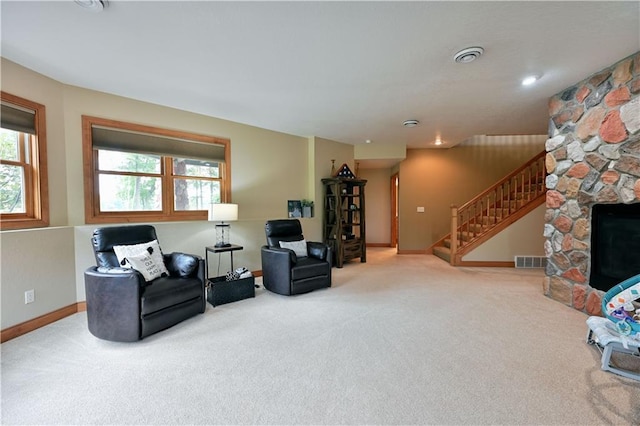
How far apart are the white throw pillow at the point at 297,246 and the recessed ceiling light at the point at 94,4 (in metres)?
3.10

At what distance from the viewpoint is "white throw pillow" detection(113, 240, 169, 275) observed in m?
2.83

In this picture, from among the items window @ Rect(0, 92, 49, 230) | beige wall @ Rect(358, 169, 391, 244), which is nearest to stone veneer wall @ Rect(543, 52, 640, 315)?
beige wall @ Rect(358, 169, 391, 244)

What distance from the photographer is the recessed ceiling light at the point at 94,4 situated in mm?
1805

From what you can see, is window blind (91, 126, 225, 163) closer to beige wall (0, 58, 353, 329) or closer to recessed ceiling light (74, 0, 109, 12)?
beige wall (0, 58, 353, 329)

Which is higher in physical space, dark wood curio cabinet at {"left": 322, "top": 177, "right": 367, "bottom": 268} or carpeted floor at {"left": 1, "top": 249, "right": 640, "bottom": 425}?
dark wood curio cabinet at {"left": 322, "top": 177, "right": 367, "bottom": 268}

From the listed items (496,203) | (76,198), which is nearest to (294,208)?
(76,198)

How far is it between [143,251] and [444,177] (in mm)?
6330

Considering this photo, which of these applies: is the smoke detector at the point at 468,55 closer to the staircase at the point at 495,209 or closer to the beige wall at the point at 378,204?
the staircase at the point at 495,209

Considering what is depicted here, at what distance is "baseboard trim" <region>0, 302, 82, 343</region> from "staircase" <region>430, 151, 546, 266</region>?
237 inches

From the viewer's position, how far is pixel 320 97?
3.47m

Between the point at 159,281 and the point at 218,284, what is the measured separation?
713mm

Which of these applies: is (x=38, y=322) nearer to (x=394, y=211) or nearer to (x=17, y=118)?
(x=17, y=118)

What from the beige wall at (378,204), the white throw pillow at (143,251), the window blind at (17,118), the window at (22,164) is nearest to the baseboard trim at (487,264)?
the beige wall at (378,204)

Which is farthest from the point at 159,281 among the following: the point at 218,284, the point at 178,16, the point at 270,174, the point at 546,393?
the point at 546,393
